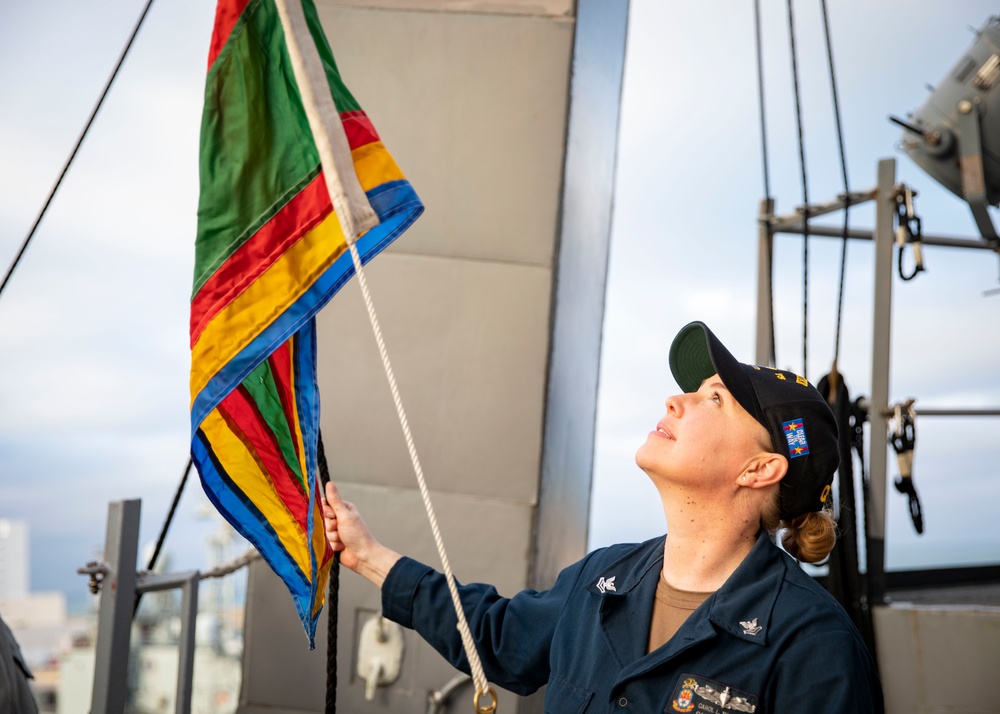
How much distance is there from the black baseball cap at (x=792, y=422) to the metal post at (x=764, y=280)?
7.17 feet

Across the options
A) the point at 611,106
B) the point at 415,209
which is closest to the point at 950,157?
the point at 611,106

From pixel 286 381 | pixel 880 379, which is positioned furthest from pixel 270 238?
pixel 880 379

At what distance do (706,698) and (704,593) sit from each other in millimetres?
187

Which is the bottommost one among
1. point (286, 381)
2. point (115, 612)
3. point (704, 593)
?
point (115, 612)

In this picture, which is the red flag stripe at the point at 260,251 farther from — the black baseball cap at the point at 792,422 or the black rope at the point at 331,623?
the black baseball cap at the point at 792,422

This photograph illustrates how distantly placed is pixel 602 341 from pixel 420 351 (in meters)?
0.96

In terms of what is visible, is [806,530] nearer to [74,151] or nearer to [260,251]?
[260,251]

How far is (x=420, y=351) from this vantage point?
2.67 meters

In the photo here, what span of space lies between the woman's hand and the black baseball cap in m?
0.69

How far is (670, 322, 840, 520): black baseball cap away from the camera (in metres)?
1.40

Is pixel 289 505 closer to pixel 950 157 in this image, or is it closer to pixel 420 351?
pixel 420 351

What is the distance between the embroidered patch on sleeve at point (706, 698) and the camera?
47.4 inches

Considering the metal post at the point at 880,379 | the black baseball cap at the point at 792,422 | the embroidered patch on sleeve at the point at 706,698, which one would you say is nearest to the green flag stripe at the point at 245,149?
the black baseball cap at the point at 792,422

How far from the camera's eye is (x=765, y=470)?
4.58ft
